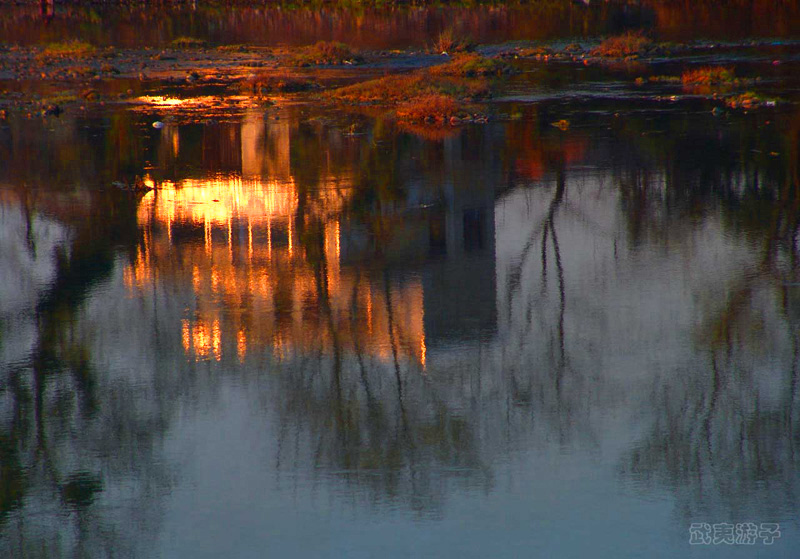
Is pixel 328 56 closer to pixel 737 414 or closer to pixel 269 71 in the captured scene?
pixel 269 71

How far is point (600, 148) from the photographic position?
18422 mm

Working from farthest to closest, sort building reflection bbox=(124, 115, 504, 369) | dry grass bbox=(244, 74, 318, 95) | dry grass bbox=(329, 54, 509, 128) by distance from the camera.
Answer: dry grass bbox=(244, 74, 318, 95)
dry grass bbox=(329, 54, 509, 128)
building reflection bbox=(124, 115, 504, 369)

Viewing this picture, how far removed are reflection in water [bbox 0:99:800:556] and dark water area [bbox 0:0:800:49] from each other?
35.5 metres

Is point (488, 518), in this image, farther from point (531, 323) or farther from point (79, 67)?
point (79, 67)

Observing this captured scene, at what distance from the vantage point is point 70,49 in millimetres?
48562

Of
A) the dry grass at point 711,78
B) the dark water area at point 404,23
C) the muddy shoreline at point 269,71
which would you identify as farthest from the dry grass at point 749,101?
the dark water area at point 404,23

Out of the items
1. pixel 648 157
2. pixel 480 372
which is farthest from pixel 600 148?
pixel 480 372

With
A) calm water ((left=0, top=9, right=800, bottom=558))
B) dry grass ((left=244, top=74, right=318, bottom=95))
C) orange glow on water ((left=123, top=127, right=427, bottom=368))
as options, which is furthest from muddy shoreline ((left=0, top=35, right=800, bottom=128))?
calm water ((left=0, top=9, right=800, bottom=558))

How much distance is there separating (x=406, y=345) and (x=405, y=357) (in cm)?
29

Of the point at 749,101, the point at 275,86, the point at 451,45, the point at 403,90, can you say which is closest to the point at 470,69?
the point at 275,86

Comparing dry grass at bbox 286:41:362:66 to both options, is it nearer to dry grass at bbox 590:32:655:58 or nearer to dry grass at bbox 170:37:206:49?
dry grass at bbox 590:32:655:58

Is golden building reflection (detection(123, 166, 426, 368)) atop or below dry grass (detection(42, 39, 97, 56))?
below

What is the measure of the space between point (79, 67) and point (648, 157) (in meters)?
30.8

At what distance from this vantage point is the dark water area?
5175 centimetres
